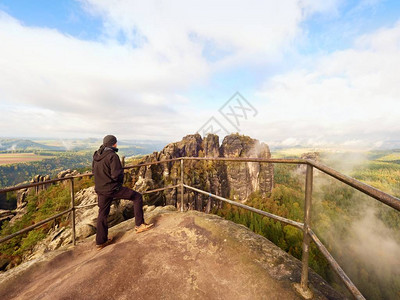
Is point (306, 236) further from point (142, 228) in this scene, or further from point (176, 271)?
point (142, 228)

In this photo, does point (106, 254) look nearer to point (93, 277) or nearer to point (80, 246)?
point (93, 277)

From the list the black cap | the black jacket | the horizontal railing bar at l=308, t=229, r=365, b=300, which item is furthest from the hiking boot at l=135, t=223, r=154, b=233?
the horizontal railing bar at l=308, t=229, r=365, b=300

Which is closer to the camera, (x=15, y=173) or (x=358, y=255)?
(x=358, y=255)

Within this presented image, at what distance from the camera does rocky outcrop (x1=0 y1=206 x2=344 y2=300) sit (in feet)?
7.98

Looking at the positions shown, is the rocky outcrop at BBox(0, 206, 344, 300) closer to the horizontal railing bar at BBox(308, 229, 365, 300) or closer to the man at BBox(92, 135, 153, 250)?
the man at BBox(92, 135, 153, 250)

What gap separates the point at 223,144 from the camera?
334 feet

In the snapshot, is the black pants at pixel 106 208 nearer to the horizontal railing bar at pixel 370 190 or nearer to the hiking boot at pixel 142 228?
the hiking boot at pixel 142 228

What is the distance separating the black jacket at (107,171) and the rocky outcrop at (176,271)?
118 cm

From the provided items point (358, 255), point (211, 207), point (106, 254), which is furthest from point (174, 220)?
point (358, 255)

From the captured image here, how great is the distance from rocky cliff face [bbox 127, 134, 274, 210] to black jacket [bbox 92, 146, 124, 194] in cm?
4855

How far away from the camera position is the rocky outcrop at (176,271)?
2432mm

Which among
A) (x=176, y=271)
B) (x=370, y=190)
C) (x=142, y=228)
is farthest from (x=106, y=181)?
(x=370, y=190)

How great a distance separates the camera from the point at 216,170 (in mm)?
82562

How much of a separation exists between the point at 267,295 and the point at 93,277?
2365 mm
